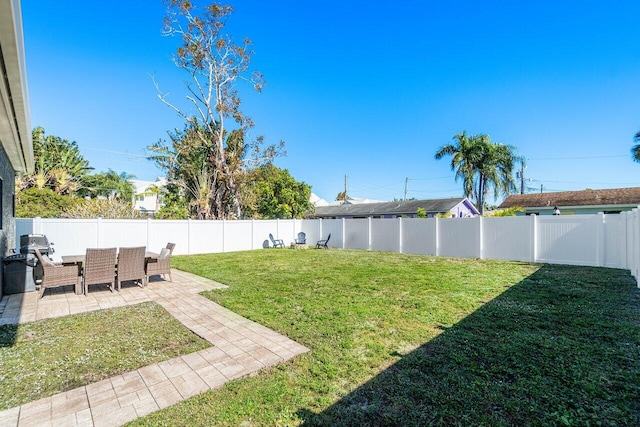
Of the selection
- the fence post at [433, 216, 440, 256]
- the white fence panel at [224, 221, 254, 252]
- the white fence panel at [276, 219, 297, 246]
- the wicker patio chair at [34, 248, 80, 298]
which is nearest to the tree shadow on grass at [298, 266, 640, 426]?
the wicker patio chair at [34, 248, 80, 298]

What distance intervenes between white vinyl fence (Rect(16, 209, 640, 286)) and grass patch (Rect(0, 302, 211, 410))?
8.11 metres

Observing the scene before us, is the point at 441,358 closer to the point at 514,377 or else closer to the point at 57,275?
the point at 514,377

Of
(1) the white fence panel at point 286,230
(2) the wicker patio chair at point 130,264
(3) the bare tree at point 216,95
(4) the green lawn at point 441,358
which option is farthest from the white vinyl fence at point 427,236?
(2) the wicker patio chair at point 130,264

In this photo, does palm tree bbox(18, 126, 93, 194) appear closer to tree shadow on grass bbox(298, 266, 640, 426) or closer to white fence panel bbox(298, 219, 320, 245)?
white fence panel bbox(298, 219, 320, 245)

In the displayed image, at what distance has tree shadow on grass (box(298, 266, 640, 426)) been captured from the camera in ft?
7.61

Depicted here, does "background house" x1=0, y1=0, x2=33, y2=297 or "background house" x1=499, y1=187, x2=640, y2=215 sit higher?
"background house" x1=0, y1=0, x2=33, y2=297

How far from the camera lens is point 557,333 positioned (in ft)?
13.0

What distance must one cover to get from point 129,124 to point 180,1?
9.47 metres

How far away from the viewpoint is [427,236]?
13.5 meters

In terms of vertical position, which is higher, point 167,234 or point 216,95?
point 216,95

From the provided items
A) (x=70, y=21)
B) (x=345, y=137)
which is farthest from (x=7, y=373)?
(x=345, y=137)

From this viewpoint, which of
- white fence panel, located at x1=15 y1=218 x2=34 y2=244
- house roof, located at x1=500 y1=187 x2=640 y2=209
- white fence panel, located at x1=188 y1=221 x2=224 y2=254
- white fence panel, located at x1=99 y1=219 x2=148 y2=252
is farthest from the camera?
house roof, located at x1=500 y1=187 x2=640 y2=209

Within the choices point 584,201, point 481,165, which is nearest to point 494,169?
point 481,165

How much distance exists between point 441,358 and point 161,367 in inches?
123
